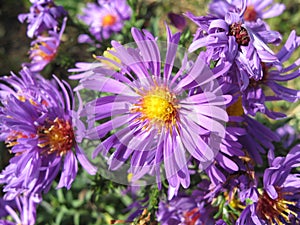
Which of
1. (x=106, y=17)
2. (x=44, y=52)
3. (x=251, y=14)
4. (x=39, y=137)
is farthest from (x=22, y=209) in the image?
(x=251, y=14)

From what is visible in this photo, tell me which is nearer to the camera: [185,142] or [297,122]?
[185,142]

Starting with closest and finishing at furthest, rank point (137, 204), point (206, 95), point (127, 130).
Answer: point (206, 95), point (127, 130), point (137, 204)

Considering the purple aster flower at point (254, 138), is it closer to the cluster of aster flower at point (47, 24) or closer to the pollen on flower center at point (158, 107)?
the pollen on flower center at point (158, 107)

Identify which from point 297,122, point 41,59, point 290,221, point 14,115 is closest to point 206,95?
point 290,221

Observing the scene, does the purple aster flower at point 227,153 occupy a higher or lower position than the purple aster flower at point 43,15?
lower

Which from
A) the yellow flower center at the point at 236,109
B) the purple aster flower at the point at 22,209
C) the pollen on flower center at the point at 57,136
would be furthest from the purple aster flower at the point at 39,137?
the yellow flower center at the point at 236,109

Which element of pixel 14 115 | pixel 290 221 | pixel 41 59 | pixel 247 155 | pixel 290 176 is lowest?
pixel 290 221

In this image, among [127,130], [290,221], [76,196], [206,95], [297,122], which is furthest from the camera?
[76,196]

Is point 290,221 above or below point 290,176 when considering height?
below

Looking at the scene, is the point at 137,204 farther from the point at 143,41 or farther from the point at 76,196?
the point at 143,41
